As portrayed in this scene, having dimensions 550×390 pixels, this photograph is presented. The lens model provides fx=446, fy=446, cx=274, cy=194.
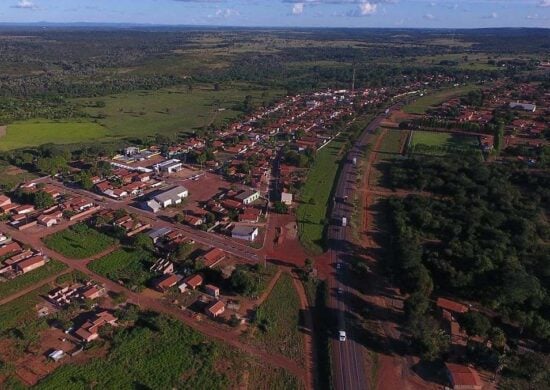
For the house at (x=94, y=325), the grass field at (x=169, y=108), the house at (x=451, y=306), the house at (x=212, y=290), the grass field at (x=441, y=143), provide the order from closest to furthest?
the house at (x=94, y=325)
the house at (x=451, y=306)
the house at (x=212, y=290)
the grass field at (x=441, y=143)
the grass field at (x=169, y=108)

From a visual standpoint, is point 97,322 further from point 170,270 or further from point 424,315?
point 424,315

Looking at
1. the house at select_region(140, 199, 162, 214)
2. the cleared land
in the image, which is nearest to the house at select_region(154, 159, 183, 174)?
the house at select_region(140, 199, 162, 214)

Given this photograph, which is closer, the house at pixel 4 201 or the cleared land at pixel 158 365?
the cleared land at pixel 158 365

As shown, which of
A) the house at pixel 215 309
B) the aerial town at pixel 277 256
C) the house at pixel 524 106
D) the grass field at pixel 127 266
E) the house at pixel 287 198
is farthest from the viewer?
the house at pixel 524 106

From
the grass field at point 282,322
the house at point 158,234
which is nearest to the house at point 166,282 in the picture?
the house at point 158,234

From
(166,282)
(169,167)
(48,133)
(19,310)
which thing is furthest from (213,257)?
(48,133)

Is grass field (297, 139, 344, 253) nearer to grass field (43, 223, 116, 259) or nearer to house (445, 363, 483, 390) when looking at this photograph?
house (445, 363, 483, 390)

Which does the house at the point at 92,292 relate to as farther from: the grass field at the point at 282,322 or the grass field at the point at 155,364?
the grass field at the point at 282,322

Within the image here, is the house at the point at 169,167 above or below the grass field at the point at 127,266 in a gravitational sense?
above
